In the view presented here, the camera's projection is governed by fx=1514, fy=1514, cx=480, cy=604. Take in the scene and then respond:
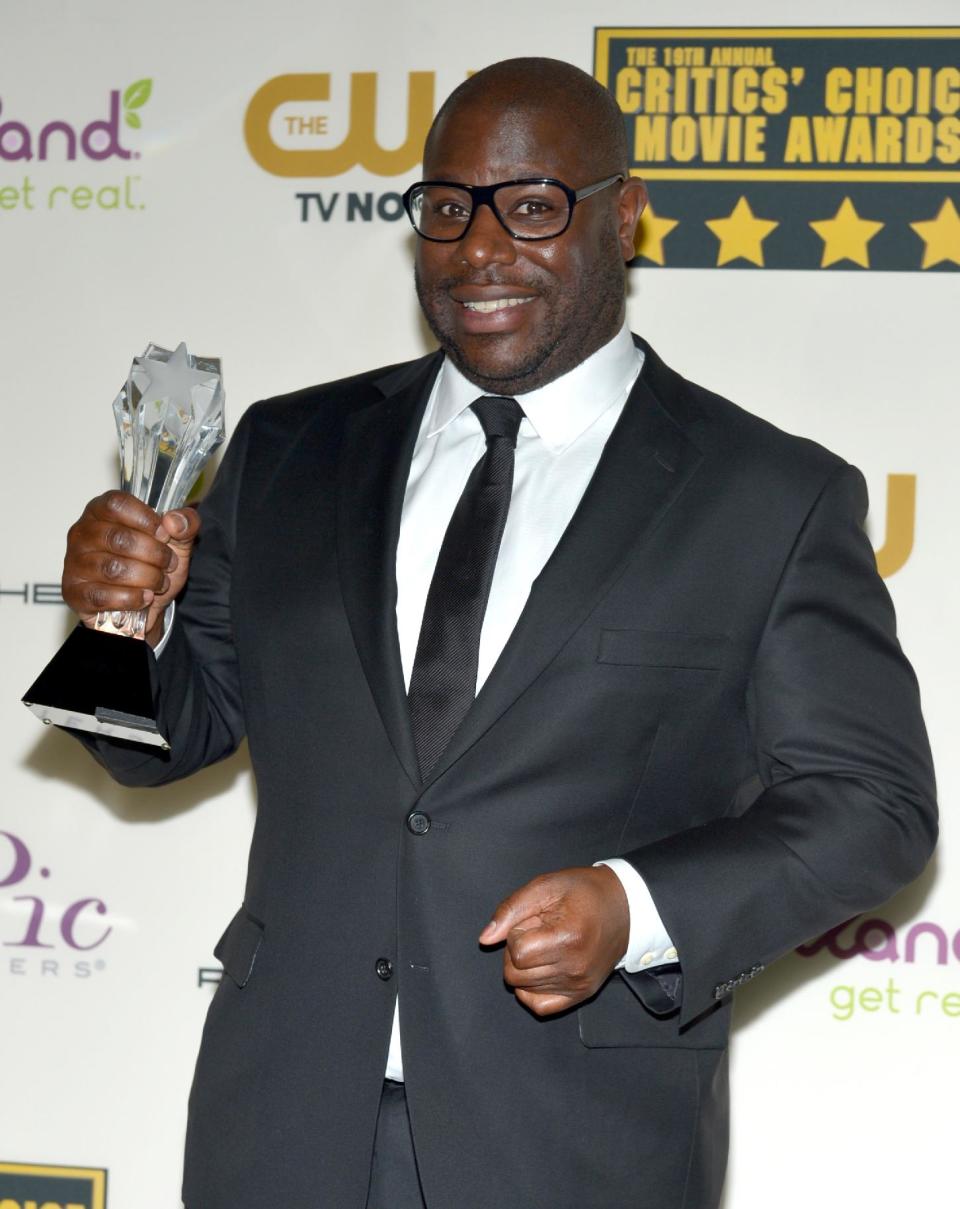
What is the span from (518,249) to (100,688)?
1.89ft

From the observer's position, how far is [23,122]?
2.32 metres

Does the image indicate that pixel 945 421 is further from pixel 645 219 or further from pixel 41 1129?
pixel 41 1129

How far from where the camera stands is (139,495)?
1417 mm

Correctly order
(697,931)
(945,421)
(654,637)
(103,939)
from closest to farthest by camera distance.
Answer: (697,931) < (654,637) < (945,421) < (103,939)

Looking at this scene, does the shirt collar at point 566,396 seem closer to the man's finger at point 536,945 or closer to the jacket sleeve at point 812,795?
the jacket sleeve at point 812,795

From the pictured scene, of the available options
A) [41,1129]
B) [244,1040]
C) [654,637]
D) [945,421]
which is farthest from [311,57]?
[41,1129]

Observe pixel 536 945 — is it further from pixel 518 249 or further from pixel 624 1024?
pixel 518 249

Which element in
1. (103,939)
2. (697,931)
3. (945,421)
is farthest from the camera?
(103,939)

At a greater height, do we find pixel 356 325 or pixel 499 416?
pixel 356 325

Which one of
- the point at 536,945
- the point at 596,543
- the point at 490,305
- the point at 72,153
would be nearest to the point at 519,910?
the point at 536,945

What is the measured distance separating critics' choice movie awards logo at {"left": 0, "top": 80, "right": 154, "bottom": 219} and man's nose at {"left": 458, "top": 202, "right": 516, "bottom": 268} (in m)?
1.00

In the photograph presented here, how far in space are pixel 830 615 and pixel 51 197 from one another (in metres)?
1.50

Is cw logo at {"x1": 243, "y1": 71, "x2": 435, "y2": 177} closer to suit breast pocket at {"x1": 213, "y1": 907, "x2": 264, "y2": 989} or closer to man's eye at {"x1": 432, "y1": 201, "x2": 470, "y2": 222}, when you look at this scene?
man's eye at {"x1": 432, "y1": 201, "x2": 470, "y2": 222}

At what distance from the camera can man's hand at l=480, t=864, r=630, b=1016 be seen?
1.16 meters
